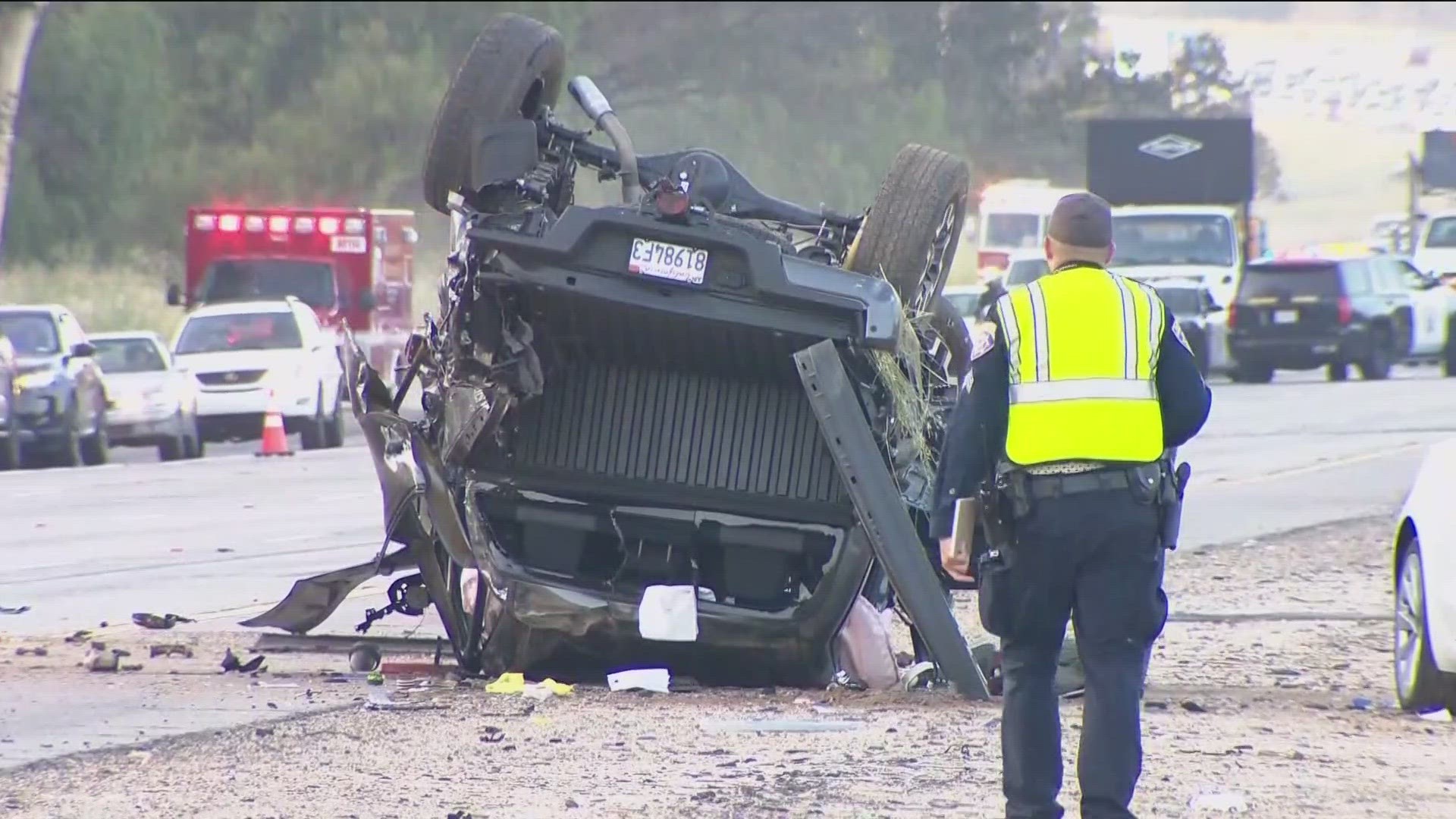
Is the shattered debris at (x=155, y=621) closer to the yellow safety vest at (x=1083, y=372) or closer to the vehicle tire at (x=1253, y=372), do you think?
the yellow safety vest at (x=1083, y=372)

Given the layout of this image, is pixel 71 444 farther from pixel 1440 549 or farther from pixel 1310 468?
pixel 1440 549

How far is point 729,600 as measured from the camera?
917 centimetres

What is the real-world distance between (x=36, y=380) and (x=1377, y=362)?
18.9m

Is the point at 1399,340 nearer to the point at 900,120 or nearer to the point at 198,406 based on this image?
the point at 198,406

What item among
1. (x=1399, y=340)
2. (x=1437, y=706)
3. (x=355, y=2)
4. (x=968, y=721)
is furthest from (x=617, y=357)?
(x=355, y=2)

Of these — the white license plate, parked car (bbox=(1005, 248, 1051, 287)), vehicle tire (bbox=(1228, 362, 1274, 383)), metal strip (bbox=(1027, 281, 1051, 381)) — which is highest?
parked car (bbox=(1005, 248, 1051, 287))

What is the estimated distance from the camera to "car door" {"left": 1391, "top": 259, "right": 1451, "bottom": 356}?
35.6 meters

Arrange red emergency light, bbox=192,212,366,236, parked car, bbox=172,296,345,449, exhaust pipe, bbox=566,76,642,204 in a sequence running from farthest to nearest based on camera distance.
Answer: red emergency light, bbox=192,212,366,236 → parked car, bbox=172,296,345,449 → exhaust pipe, bbox=566,76,642,204

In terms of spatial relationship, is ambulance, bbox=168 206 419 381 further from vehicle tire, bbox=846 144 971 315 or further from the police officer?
the police officer

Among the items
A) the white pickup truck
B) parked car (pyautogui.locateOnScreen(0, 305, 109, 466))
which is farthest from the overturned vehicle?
the white pickup truck

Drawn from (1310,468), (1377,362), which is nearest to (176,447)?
(1310,468)

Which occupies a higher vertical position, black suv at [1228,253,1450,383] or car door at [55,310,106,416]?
black suv at [1228,253,1450,383]

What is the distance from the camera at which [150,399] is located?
87.2 feet

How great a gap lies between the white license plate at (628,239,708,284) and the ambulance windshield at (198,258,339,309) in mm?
24598
